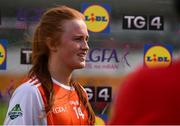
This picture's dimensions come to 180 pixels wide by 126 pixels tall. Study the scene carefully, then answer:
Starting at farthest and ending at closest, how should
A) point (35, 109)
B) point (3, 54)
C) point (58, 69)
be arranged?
point (3, 54) < point (58, 69) < point (35, 109)

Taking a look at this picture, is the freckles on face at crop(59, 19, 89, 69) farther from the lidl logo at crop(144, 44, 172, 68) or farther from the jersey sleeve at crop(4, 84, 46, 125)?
the lidl logo at crop(144, 44, 172, 68)

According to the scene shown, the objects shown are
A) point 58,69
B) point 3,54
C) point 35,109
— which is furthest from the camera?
A: point 3,54

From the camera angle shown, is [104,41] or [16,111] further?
[104,41]

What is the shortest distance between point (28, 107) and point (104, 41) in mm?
1456

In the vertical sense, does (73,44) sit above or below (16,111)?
above

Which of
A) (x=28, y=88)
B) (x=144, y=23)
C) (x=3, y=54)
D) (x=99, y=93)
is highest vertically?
(x=144, y=23)

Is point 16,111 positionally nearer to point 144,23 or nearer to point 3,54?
point 3,54

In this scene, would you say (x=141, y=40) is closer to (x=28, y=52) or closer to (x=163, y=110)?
(x=28, y=52)

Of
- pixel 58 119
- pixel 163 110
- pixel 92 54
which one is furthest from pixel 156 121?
pixel 92 54

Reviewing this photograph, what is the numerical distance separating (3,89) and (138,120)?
2.31 m

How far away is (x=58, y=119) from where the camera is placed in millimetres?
1734

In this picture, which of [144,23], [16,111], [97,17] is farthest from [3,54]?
[16,111]

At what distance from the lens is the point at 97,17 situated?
310 centimetres

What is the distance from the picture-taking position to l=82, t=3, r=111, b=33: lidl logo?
3.06 metres
